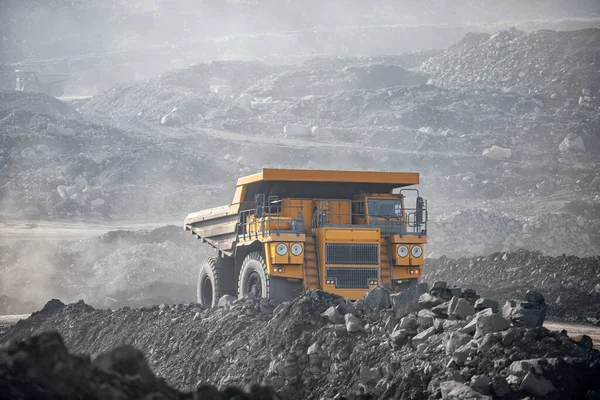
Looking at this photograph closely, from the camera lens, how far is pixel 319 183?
58.4 ft

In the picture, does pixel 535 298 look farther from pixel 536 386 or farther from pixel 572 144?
pixel 572 144

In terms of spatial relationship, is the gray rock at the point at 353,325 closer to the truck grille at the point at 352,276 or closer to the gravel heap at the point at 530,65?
the truck grille at the point at 352,276

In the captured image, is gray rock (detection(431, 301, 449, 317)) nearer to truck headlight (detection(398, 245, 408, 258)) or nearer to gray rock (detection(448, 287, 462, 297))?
gray rock (detection(448, 287, 462, 297))

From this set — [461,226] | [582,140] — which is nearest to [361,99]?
[582,140]

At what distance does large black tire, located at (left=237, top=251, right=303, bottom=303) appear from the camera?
16641 millimetres

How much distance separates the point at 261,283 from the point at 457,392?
7830 millimetres

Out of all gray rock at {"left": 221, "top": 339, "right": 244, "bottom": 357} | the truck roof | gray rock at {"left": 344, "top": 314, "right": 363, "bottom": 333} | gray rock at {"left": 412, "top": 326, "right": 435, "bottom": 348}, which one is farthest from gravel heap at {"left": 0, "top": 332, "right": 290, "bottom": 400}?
the truck roof

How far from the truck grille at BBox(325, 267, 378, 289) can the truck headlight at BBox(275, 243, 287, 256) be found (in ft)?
2.79

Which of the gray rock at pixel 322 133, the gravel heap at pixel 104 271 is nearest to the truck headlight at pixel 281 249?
the gravel heap at pixel 104 271

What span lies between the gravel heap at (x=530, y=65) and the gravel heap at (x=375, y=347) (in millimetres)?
54172

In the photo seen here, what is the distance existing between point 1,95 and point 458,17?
80597mm

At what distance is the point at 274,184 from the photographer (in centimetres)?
1764

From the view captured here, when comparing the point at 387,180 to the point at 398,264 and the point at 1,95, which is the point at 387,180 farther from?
the point at 1,95

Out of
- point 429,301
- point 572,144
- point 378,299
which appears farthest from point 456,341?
point 572,144
